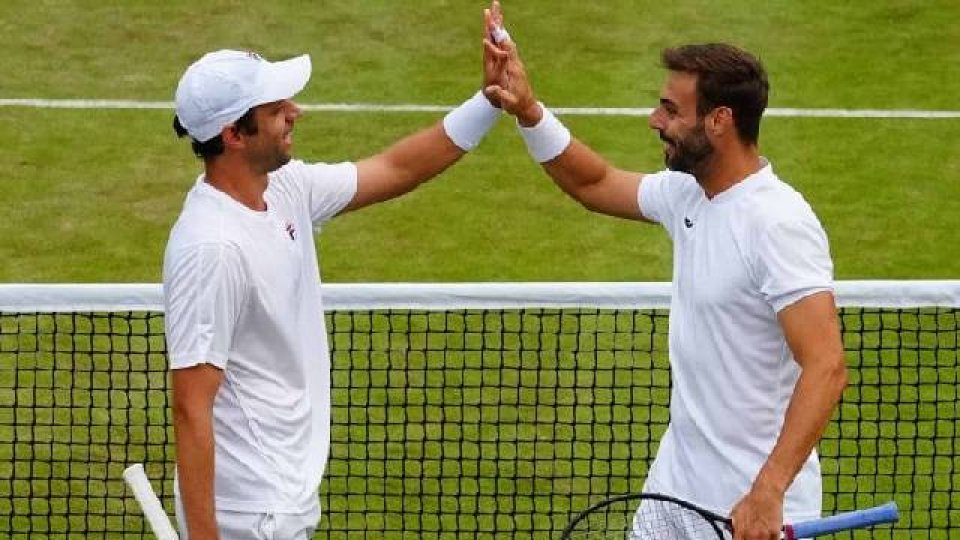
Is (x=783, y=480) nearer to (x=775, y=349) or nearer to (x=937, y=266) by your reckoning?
(x=775, y=349)

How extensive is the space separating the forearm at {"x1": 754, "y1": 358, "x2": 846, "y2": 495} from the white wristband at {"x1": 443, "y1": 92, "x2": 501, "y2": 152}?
5.45 feet

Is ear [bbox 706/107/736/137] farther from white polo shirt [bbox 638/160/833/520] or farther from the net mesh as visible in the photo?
the net mesh

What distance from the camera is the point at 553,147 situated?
7.46m

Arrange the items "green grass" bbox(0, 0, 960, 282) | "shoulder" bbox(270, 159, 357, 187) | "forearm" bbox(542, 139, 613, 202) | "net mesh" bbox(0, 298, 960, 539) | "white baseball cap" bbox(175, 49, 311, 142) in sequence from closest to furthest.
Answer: "white baseball cap" bbox(175, 49, 311, 142), "shoulder" bbox(270, 159, 357, 187), "forearm" bbox(542, 139, 613, 202), "net mesh" bbox(0, 298, 960, 539), "green grass" bbox(0, 0, 960, 282)

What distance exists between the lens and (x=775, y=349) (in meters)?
6.57

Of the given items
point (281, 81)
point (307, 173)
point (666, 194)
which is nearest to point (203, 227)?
point (281, 81)

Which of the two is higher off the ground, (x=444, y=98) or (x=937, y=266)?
(x=444, y=98)

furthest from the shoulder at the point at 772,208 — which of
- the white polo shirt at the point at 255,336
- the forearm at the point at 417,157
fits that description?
the white polo shirt at the point at 255,336

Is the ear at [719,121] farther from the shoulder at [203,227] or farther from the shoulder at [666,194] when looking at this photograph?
the shoulder at [203,227]

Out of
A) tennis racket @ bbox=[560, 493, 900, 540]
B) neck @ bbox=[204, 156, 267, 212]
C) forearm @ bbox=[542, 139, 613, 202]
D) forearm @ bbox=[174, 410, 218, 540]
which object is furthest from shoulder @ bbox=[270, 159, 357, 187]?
tennis racket @ bbox=[560, 493, 900, 540]

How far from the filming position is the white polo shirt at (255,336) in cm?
618

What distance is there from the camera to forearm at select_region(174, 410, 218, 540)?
6.11m

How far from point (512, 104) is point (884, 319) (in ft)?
15.2

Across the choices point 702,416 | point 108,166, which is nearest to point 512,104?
point 702,416
